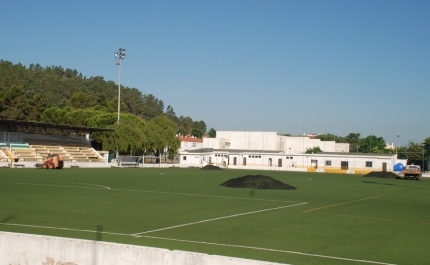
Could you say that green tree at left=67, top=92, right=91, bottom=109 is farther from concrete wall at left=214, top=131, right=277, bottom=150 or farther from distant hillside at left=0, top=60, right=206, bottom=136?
concrete wall at left=214, top=131, right=277, bottom=150

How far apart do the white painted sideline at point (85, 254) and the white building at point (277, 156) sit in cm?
7548

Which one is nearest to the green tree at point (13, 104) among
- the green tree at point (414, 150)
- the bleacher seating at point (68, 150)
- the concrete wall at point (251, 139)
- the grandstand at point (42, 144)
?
the grandstand at point (42, 144)

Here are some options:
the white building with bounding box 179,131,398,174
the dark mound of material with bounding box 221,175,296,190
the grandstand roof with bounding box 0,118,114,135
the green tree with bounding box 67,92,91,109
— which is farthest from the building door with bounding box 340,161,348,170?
the green tree with bounding box 67,92,91,109

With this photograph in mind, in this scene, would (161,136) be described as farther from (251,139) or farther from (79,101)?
A: (79,101)

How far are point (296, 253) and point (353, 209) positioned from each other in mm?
10989

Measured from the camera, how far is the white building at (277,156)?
8362cm

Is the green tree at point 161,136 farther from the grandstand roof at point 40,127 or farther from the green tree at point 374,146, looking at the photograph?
the green tree at point 374,146

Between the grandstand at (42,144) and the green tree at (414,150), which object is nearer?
the grandstand at (42,144)

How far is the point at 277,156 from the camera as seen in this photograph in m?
92.2

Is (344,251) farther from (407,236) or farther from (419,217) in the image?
(419,217)

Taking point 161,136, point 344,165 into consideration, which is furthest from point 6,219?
point 344,165

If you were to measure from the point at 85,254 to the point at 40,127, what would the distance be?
66554 millimetres

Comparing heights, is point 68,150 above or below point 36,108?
below

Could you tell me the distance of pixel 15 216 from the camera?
54.8 ft
